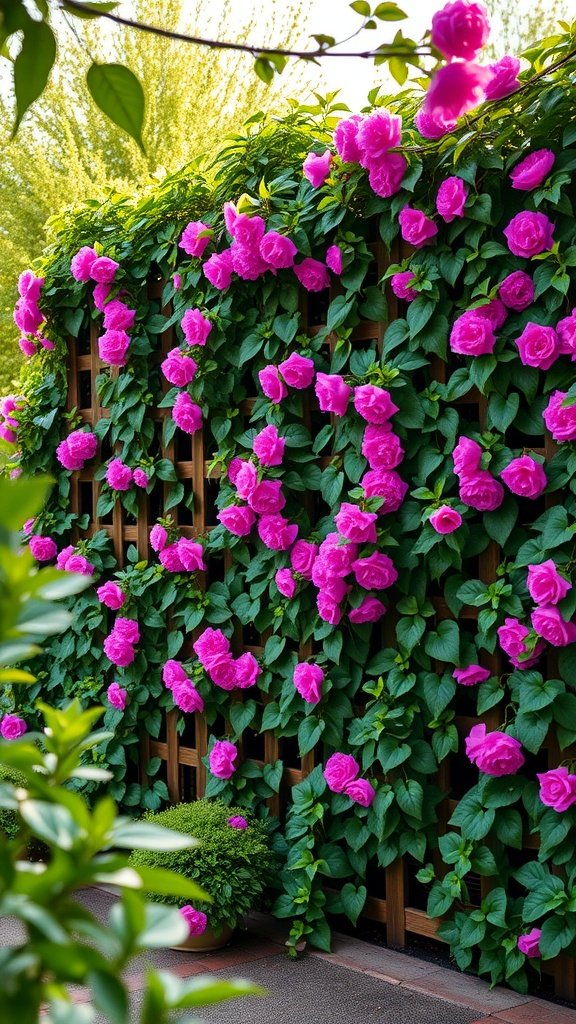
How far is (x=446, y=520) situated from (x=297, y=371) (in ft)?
2.29

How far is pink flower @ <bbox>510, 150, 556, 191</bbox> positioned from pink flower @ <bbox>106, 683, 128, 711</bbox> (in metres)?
2.22

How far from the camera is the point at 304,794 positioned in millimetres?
3326

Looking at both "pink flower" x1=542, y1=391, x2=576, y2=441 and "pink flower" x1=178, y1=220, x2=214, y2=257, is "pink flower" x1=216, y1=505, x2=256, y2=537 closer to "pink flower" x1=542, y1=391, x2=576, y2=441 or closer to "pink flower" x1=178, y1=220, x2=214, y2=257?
"pink flower" x1=178, y1=220, x2=214, y2=257

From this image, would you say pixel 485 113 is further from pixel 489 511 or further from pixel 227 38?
pixel 227 38

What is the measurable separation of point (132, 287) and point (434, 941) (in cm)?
239

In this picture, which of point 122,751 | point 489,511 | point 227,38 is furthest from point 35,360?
point 227,38

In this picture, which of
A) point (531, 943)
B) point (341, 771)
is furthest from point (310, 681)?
point (531, 943)

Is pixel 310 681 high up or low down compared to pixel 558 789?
up

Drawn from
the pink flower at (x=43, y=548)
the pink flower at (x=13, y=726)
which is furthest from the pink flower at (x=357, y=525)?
the pink flower at (x=13, y=726)

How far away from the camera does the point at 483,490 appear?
Result: 283 centimetres

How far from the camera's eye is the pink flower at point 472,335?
9.25 feet

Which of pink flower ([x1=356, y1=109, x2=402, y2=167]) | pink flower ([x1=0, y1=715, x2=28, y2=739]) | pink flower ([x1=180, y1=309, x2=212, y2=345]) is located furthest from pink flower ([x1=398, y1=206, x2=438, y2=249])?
pink flower ([x1=0, y1=715, x2=28, y2=739])

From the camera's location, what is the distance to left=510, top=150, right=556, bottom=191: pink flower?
2.71 m

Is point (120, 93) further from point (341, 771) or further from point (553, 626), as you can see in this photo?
point (341, 771)
